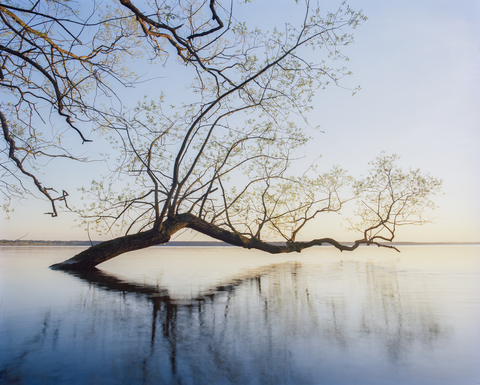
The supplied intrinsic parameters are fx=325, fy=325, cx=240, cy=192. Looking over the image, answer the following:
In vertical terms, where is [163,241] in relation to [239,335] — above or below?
above

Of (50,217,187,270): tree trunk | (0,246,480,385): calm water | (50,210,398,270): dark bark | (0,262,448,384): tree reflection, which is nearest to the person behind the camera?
(0,246,480,385): calm water

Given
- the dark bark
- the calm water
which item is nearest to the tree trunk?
the dark bark

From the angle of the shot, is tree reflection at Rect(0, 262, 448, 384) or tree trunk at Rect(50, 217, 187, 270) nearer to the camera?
tree reflection at Rect(0, 262, 448, 384)

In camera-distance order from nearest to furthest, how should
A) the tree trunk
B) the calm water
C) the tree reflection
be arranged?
the calm water < the tree reflection < the tree trunk

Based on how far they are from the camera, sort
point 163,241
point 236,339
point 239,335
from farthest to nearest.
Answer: point 163,241 → point 239,335 → point 236,339

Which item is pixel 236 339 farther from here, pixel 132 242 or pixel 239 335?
pixel 132 242

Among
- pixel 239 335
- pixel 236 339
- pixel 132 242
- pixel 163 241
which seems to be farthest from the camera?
pixel 132 242

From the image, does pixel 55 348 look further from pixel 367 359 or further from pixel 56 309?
pixel 367 359

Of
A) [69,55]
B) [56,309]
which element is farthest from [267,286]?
[69,55]

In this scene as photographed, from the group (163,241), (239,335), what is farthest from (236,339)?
(163,241)

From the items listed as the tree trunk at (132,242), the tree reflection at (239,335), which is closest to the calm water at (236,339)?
the tree reflection at (239,335)

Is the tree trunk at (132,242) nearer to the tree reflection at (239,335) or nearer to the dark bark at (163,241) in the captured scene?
the dark bark at (163,241)

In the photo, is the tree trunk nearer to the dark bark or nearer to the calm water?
the dark bark

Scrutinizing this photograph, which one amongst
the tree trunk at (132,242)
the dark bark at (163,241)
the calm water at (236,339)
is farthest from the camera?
the dark bark at (163,241)
